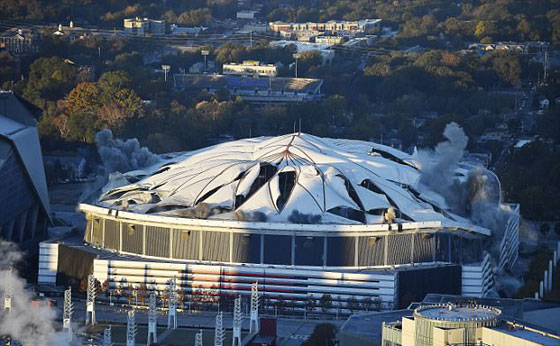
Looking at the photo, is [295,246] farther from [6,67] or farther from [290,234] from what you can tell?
[6,67]

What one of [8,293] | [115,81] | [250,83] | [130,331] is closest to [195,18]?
[250,83]

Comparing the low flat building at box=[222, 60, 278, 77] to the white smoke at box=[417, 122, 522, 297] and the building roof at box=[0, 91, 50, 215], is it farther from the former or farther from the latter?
the white smoke at box=[417, 122, 522, 297]

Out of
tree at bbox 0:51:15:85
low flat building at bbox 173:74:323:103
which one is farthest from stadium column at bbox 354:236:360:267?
tree at bbox 0:51:15:85

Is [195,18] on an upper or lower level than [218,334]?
lower

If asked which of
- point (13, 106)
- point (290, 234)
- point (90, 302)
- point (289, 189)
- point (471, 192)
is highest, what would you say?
point (13, 106)

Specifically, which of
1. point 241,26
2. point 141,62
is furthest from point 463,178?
point 241,26

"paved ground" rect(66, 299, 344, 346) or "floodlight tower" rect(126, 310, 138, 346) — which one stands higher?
"floodlight tower" rect(126, 310, 138, 346)

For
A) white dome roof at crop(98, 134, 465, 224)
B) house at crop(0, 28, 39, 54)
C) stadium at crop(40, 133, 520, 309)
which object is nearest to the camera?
stadium at crop(40, 133, 520, 309)

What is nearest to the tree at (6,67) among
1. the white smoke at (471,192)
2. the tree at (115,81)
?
the tree at (115,81)
